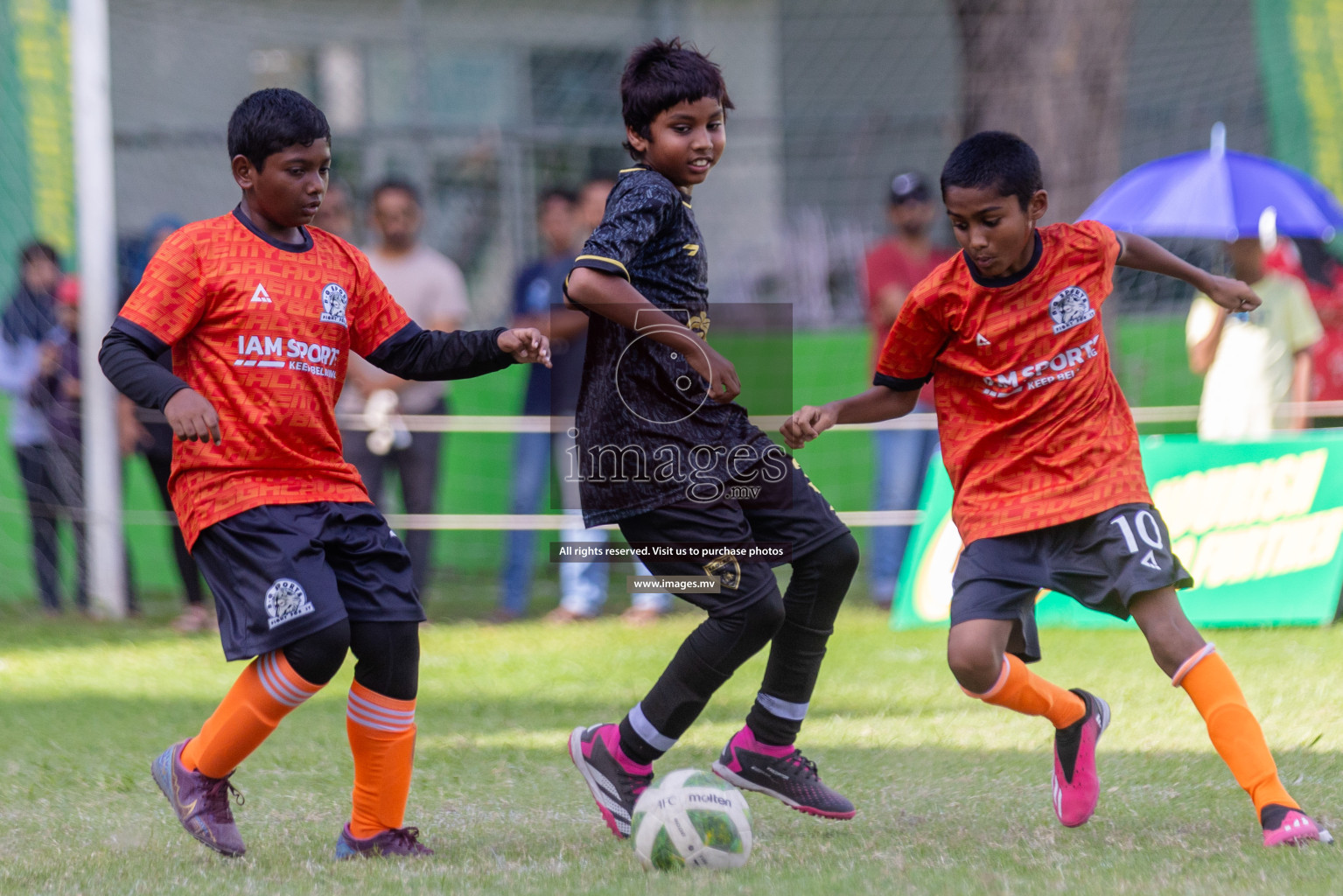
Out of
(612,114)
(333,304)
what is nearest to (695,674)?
(333,304)

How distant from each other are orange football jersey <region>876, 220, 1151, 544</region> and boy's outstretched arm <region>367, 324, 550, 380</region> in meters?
0.98

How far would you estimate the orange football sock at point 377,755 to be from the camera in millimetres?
3617

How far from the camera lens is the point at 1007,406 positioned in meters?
3.75

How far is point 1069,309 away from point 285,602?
6.58ft

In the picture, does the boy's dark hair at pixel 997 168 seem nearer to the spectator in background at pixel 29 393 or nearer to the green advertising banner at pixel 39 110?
the spectator in background at pixel 29 393

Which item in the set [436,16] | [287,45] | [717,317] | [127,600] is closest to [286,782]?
[717,317]

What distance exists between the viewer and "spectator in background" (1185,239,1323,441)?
781 centimetres

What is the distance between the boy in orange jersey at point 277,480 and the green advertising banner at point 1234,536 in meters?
4.17

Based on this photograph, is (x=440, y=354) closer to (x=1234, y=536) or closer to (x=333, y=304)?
(x=333, y=304)

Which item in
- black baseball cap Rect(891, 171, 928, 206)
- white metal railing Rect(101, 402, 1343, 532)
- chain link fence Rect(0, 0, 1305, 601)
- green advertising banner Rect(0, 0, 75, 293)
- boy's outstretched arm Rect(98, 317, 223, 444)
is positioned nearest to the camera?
boy's outstretched arm Rect(98, 317, 223, 444)

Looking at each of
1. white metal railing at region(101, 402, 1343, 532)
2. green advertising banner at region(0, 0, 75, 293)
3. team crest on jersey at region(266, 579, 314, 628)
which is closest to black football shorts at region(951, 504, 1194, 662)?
team crest on jersey at region(266, 579, 314, 628)

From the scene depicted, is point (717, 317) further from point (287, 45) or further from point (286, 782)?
point (287, 45)

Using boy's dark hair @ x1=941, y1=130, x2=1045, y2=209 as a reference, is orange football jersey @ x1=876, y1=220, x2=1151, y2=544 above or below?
below

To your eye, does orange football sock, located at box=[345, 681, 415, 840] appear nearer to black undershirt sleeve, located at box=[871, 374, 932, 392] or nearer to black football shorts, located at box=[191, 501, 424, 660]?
black football shorts, located at box=[191, 501, 424, 660]
